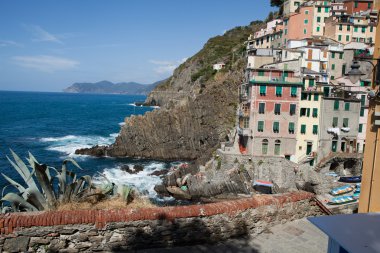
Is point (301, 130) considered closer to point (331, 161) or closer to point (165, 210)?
point (331, 161)

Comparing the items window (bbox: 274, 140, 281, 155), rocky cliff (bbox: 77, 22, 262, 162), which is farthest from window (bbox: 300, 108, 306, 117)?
rocky cliff (bbox: 77, 22, 262, 162)

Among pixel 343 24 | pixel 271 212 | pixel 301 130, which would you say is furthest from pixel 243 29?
pixel 271 212

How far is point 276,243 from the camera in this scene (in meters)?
8.09

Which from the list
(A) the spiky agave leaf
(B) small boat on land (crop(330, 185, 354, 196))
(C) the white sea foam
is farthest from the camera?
(C) the white sea foam

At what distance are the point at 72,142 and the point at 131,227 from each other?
60.9 meters

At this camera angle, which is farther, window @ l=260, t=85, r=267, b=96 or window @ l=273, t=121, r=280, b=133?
window @ l=273, t=121, r=280, b=133

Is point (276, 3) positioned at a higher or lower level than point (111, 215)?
higher

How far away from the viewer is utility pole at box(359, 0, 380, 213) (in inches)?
292

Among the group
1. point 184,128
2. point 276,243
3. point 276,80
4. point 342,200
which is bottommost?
point 342,200

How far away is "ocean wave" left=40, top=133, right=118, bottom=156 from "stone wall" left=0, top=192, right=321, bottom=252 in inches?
1911

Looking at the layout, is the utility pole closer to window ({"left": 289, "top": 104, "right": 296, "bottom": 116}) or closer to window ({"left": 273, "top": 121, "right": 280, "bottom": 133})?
window ({"left": 273, "top": 121, "right": 280, "bottom": 133})

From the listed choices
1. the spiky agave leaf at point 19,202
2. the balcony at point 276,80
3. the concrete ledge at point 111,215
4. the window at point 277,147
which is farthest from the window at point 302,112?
the spiky agave leaf at point 19,202

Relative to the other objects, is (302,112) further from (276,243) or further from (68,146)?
(68,146)

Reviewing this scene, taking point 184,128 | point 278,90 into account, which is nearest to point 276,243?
point 278,90
